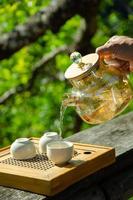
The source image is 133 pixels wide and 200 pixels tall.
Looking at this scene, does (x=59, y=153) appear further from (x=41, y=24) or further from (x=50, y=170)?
(x=41, y=24)

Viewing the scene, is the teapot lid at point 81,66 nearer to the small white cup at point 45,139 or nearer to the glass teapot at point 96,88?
the glass teapot at point 96,88

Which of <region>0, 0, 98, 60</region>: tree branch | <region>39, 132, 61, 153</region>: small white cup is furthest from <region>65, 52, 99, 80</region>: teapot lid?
<region>0, 0, 98, 60</region>: tree branch

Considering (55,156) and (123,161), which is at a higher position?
(55,156)

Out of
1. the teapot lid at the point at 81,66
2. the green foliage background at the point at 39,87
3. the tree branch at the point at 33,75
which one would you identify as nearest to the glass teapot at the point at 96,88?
the teapot lid at the point at 81,66

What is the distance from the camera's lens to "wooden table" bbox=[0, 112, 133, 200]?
5.12 ft

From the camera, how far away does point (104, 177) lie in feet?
5.82

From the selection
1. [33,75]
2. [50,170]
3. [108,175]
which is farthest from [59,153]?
[33,75]

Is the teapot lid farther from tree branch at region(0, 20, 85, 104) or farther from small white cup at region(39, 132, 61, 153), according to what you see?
tree branch at region(0, 20, 85, 104)

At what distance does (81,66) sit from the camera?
1.77 m

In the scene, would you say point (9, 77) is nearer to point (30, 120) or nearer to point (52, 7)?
point (30, 120)

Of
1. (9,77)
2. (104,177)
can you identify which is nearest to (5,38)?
(9,77)

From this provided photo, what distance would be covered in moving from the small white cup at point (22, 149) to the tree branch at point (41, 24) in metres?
1.94

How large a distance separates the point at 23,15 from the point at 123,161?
3.23m

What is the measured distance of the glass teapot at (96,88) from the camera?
69.6 inches
